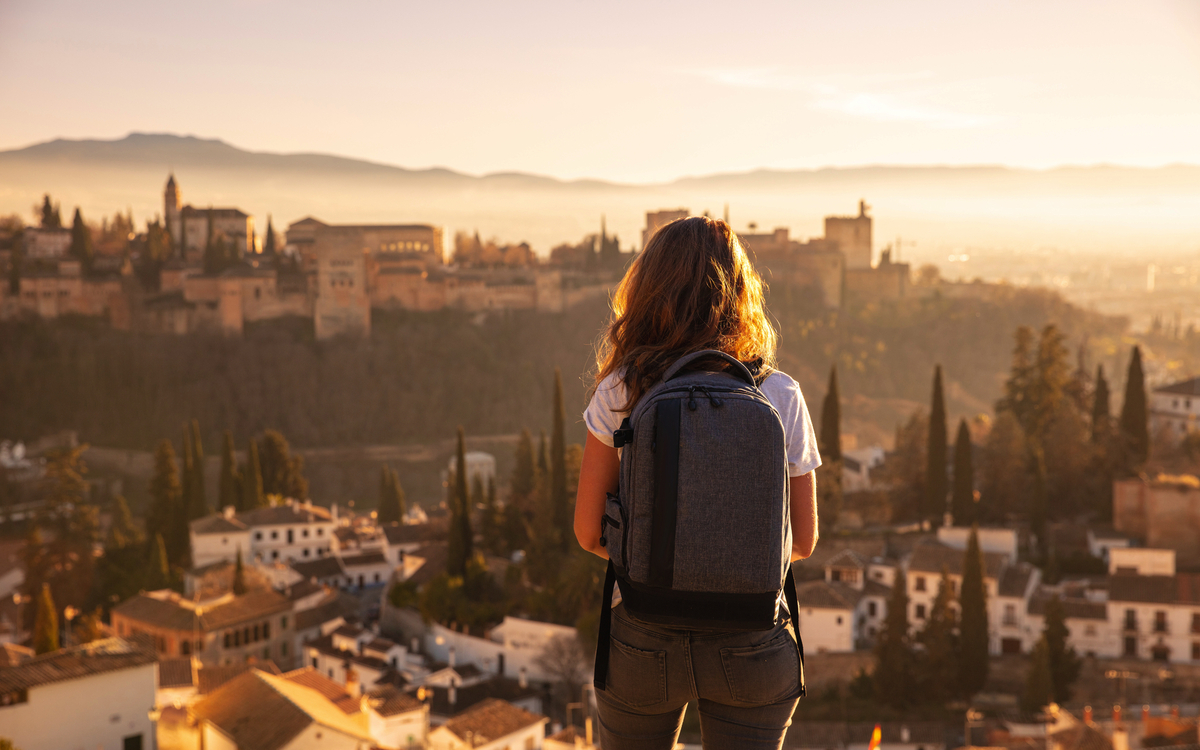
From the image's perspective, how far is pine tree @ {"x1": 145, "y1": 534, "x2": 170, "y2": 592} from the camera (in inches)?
891

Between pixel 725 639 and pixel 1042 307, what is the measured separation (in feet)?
169

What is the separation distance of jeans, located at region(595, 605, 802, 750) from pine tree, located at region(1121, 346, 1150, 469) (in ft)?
72.7

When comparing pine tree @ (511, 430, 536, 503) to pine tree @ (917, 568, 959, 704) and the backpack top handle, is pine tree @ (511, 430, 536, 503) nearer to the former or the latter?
pine tree @ (917, 568, 959, 704)

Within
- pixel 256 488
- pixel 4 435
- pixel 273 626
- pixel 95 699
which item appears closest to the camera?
pixel 95 699

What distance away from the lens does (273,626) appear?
66.5ft

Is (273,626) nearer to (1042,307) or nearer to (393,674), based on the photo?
(393,674)

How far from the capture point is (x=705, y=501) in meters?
1.58

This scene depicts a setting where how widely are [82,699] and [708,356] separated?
39.2 feet

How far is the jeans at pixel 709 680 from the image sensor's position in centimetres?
171

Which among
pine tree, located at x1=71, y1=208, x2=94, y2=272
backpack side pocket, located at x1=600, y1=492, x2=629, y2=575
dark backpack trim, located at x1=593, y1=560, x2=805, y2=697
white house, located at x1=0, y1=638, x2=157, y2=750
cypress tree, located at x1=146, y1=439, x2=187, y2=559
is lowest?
cypress tree, located at x1=146, y1=439, x2=187, y2=559

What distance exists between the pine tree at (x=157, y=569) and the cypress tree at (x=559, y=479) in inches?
373

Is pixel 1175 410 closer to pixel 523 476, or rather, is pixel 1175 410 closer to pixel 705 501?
pixel 523 476

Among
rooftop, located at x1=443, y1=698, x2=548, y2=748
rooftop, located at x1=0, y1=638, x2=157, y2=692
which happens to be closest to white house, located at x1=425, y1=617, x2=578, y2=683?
rooftop, located at x1=443, y1=698, x2=548, y2=748

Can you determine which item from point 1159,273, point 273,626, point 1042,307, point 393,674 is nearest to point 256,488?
point 273,626
